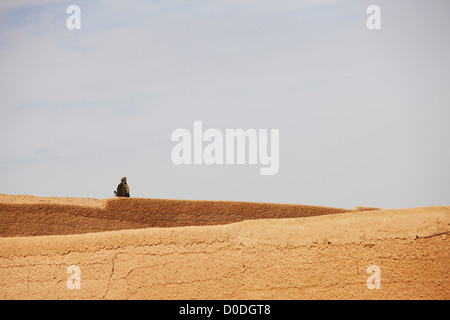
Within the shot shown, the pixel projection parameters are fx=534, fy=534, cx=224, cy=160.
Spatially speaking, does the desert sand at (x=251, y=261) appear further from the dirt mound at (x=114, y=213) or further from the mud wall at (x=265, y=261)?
the dirt mound at (x=114, y=213)

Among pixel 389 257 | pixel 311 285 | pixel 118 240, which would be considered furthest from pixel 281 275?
pixel 118 240

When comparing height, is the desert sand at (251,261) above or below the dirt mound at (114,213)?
below

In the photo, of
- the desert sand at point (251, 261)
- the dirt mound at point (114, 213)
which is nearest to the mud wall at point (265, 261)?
the desert sand at point (251, 261)

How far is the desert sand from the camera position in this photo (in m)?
5.29

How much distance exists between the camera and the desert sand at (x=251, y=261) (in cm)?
529

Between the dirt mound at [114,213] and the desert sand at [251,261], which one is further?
the dirt mound at [114,213]

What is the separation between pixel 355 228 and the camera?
18.0 feet

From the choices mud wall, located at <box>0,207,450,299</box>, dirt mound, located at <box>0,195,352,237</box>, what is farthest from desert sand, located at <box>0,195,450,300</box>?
dirt mound, located at <box>0,195,352,237</box>

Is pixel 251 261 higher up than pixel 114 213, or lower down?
lower down

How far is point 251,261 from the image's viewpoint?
17.9 feet

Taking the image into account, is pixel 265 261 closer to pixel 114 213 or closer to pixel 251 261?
pixel 251 261

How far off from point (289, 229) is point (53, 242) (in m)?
2.62

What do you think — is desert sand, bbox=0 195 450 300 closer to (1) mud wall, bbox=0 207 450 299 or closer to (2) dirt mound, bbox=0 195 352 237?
(1) mud wall, bbox=0 207 450 299

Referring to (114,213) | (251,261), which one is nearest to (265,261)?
(251,261)
